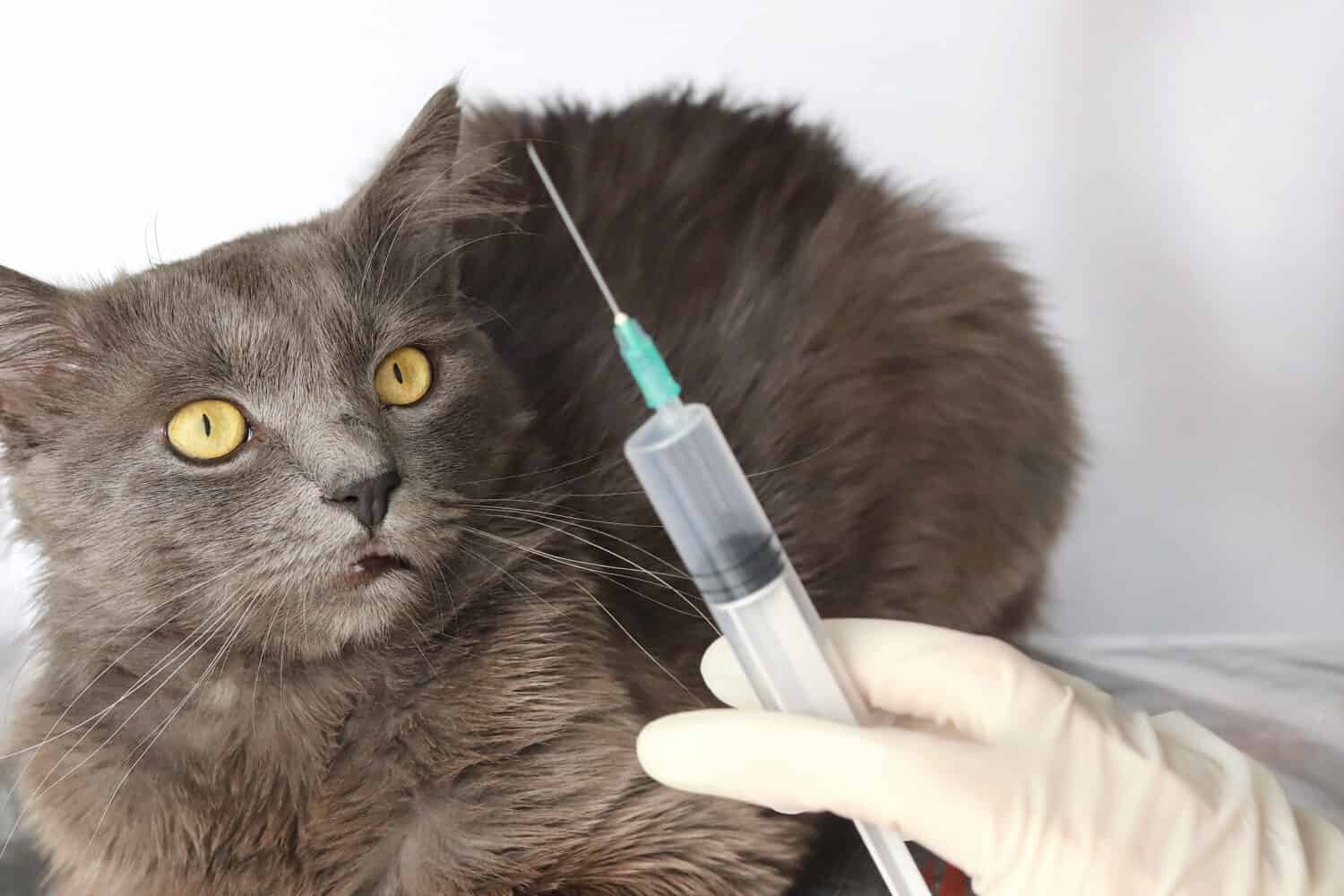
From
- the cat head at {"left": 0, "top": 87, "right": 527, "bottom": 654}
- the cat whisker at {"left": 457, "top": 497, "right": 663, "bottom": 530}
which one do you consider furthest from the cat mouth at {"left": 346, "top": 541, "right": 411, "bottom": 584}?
the cat whisker at {"left": 457, "top": 497, "right": 663, "bottom": 530}

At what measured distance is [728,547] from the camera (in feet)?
2.68

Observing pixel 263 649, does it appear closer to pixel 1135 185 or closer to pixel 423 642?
pixel 423 642

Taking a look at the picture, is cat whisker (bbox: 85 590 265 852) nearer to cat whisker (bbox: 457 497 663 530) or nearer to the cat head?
the cat head

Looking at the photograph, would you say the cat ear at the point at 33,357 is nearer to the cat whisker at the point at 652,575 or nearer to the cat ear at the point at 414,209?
the cat ear at the point at 414,209

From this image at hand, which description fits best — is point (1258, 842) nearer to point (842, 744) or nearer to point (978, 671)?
point (978, 671)

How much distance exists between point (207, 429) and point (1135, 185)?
4.59 feet

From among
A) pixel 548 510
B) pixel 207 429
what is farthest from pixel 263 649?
pixel 548 510

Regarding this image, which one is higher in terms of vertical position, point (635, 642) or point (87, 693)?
point (87, 693)

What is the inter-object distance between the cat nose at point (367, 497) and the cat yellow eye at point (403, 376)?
0.14 meters

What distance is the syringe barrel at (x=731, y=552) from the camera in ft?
2.60

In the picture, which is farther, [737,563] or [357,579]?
[357,579]

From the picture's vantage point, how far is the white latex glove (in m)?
0.85

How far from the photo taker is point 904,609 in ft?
4.71

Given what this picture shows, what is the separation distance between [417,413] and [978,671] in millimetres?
540
